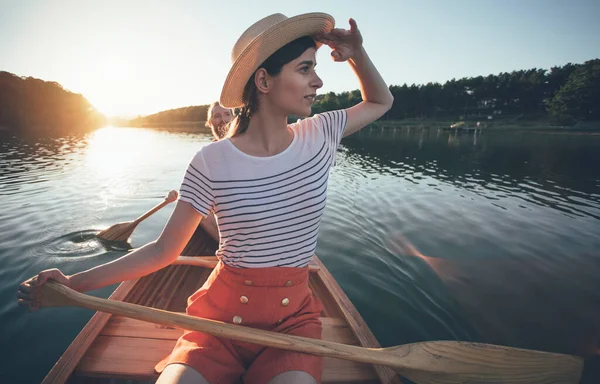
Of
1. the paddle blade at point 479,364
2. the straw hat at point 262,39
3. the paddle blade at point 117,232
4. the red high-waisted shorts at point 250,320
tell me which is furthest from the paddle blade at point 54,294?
the paddle blade at point 117,232

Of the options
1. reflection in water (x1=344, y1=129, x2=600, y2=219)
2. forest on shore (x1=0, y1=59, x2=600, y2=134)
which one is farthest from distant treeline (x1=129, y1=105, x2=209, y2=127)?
reflection in water (x1=344, y1=129, x2=600, y2=219)

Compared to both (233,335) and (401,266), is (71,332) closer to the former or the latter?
(233,335)

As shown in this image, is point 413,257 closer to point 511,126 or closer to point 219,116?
point 219,116

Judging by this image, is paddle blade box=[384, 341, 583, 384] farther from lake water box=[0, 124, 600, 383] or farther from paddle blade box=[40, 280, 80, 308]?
lake water box=[0, 124, 600, 383]

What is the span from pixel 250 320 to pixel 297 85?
1.40 m

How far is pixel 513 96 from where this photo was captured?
76.5m

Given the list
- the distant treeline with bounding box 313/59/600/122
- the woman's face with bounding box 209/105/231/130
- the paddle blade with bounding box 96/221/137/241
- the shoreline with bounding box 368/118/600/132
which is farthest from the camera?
the distant treeline with bounding box 313/59/600/122

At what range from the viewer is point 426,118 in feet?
282

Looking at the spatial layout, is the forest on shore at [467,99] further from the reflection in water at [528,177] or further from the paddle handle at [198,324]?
the paddle handle at [198,324]

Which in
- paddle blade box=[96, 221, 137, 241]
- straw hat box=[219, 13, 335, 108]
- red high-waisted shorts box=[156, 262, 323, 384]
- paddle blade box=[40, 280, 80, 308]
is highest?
straw hat box=[219, 13, 335, 108]

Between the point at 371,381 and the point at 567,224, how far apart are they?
1025 centimetres

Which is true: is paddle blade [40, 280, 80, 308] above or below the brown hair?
below

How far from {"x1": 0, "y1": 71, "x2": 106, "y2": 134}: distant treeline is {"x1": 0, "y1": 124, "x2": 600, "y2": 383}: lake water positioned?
6592 cm

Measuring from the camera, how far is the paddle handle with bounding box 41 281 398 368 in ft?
4.86
